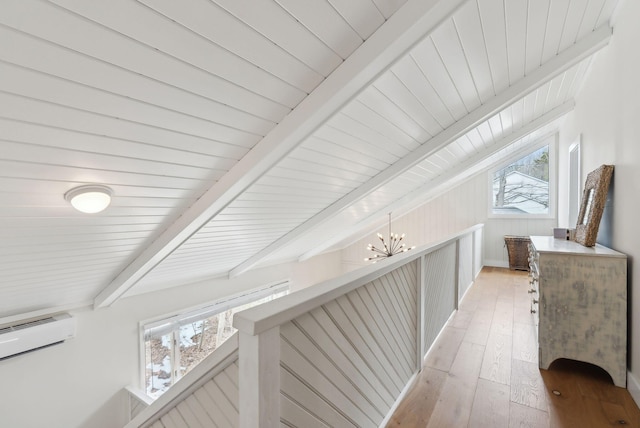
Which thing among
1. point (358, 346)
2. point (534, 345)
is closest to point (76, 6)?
point (358, 346)

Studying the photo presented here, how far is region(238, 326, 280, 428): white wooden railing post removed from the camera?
0.76 metres

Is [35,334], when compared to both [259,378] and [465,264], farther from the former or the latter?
[465,264]

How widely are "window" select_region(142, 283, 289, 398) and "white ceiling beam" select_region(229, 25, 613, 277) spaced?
5.31ft

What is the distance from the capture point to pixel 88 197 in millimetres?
1573

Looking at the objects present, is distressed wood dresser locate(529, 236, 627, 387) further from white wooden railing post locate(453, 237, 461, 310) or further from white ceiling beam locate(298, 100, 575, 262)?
white ceiling beam locate(298, 100, 575, 262)

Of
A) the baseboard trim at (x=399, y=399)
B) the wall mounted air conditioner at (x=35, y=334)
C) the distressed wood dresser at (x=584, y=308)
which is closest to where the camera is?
the baseboard trim at (x=399, y=399)

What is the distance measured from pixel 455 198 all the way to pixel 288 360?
249 inches

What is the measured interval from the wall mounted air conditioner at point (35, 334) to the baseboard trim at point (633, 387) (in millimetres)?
4184

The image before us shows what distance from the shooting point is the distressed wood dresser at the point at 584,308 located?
1.86 m

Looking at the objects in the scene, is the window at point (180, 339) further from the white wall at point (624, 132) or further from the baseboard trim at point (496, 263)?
the baseboard trim at point (496, 263)

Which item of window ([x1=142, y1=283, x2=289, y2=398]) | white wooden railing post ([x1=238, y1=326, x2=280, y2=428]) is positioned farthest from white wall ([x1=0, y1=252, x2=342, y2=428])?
white wooden railing post ([x1=238, y1=326, x2=280, y2=428])

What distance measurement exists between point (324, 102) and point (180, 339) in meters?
3.71

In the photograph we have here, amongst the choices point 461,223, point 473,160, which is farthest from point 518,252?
point 473,160

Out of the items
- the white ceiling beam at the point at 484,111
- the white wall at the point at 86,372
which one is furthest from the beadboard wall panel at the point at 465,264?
the white wall at the point at 86,372
